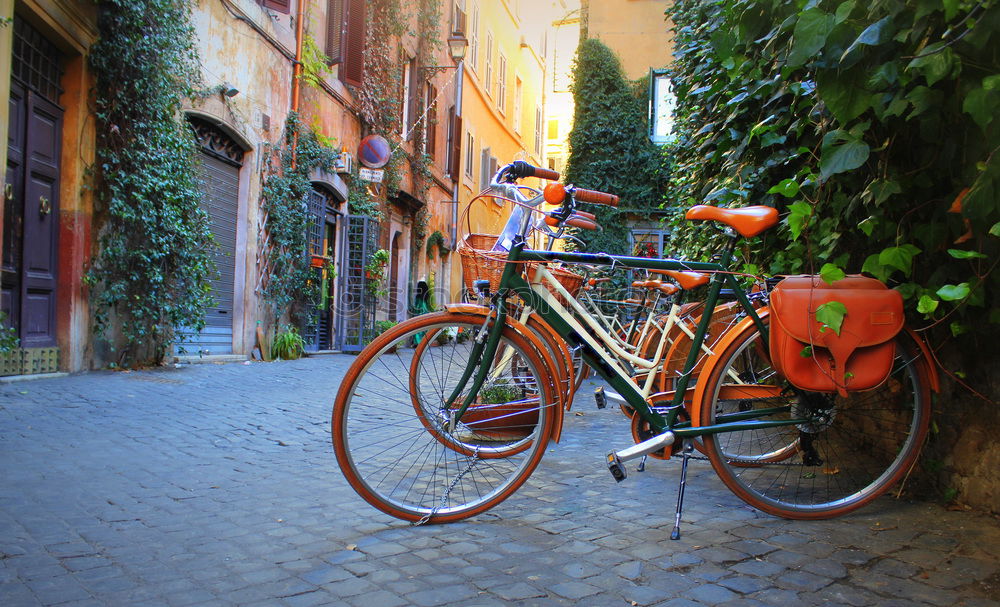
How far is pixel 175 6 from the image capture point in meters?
7.49

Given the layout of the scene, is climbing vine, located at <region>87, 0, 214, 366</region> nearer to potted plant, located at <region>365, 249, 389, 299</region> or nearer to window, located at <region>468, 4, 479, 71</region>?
potted plant, located at <region>365, 249, 389, 299</region>

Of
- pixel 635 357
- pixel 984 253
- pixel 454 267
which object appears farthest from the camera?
pixel 454 267

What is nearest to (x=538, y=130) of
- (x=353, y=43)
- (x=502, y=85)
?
(x=502, y=85)

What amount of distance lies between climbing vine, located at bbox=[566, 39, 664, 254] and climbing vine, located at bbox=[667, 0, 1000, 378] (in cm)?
1139

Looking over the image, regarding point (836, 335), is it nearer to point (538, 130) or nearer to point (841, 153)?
point (841, 153)

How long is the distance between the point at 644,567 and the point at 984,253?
1.51 meters

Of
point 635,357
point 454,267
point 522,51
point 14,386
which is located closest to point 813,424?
point 635,357

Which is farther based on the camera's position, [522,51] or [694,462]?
[522,51]

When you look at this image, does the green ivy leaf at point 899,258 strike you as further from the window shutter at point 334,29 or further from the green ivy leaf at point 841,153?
the window shutter at point 334,29

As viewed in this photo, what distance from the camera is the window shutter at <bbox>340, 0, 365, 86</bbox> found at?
40.8 ft

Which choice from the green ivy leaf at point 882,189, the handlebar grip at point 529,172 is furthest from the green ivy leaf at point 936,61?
the handlebar grip at point 529,172

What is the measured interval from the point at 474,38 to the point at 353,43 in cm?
1076

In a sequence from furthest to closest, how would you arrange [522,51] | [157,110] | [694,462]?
[522,51] → [157,110] → [694,462]

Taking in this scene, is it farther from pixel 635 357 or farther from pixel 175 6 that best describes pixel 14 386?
pixel 635 357
